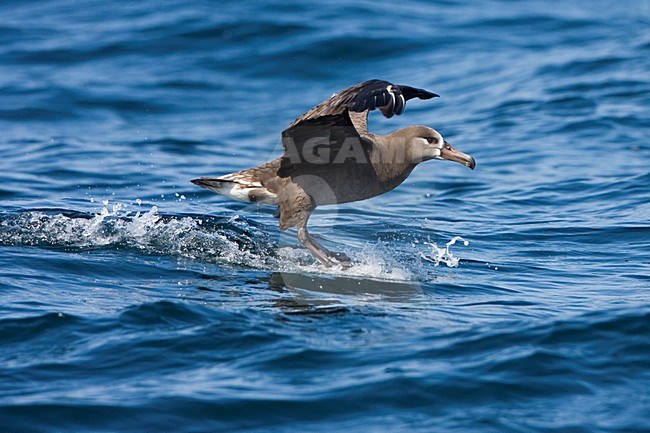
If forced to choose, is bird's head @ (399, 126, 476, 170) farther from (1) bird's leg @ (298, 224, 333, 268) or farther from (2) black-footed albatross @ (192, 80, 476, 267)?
(1) bird's leg @ (298, 224, 333, 268)

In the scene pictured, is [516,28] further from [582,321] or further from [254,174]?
[582,321]

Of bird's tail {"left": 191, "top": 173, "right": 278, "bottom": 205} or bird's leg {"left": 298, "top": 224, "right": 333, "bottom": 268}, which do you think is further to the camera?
bird's tail {"left": 191, "top": 173, "right": 278, "bottom": 205}

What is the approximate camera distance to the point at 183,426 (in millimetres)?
5121

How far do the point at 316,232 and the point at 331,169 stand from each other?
1546 mm

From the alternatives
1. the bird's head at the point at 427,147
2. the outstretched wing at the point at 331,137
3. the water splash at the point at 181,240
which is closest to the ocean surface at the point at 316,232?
the water splash at the point at 181,240

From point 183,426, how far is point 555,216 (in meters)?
6.28

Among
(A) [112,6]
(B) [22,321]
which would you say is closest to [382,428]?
(B) [22,321]

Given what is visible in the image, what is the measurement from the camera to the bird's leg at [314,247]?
27.5 feet

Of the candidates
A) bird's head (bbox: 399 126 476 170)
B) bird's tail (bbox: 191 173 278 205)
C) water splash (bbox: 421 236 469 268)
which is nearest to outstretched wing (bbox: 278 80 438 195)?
bird's tail (bbox: 191 173 278 205)

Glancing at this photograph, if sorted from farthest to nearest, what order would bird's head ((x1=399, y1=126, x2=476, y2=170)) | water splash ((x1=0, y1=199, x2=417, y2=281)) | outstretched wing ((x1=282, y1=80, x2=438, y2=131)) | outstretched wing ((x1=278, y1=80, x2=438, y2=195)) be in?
1. bird's head ((x1=399, y1=126, x2=476, y2=170))
2. water splash ((x1=0, y1=199, x2=417, y2=281))
3. outstretched wing ((x1=278, y1=80, x2=438, y2=195))
4. outstretched wing ((x1=282, y1=80, x2=438, y2=131))

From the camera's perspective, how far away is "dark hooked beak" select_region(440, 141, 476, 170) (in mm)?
8500

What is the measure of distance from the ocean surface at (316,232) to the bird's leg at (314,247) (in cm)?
12

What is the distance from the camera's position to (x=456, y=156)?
857 centimetres

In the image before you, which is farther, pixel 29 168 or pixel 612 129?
pixel 612 129
